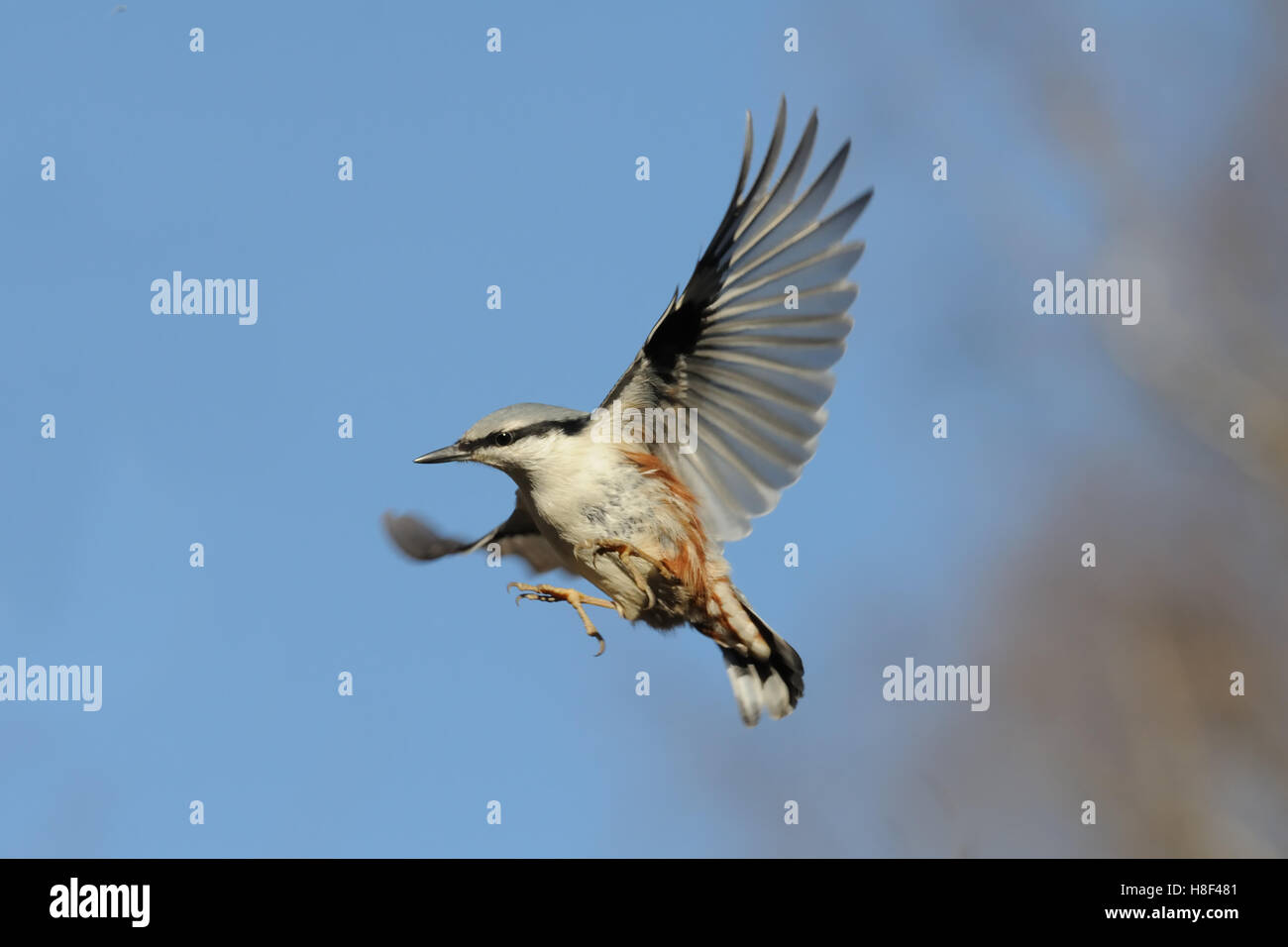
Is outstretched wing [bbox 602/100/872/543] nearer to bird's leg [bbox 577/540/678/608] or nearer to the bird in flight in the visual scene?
the bird in flight

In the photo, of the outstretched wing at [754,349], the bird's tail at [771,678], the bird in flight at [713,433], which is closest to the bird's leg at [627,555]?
the bird in flight at [713,433]

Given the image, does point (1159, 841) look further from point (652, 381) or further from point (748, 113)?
point (748, 113)

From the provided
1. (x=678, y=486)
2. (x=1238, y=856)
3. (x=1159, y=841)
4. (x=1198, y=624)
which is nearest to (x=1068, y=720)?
(x=1198, y=624)

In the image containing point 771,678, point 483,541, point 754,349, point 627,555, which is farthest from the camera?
point 483,541

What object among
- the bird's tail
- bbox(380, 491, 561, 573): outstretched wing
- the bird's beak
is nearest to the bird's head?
the bird's beak

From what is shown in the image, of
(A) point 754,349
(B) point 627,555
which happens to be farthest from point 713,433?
(B) point 627,555

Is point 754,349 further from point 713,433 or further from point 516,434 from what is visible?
point 516,434
